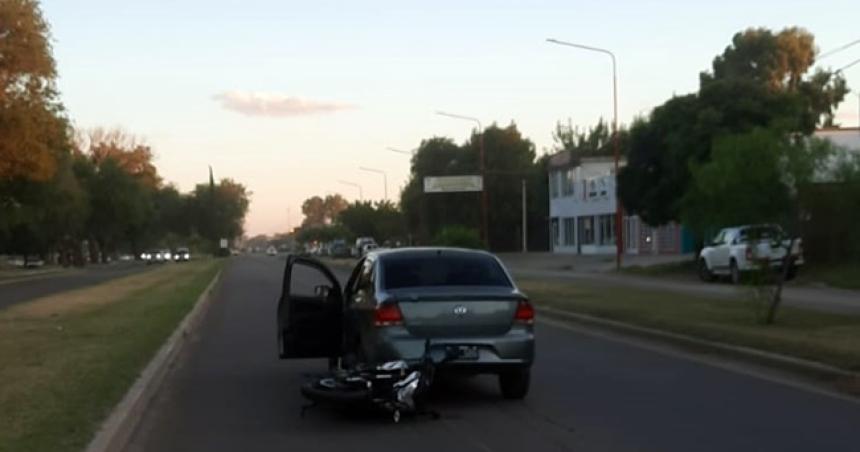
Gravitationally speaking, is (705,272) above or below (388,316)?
above

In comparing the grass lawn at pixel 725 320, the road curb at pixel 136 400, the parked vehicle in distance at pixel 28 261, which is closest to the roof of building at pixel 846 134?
the grass lawn at pixel 725 320

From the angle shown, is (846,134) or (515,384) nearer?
(515,384)

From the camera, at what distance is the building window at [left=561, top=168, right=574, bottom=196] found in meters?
86.8

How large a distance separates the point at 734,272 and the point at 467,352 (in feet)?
88.2

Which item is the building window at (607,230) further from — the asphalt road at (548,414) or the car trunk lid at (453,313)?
the car trunk lid at (453,313)

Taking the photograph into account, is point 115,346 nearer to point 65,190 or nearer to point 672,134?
point 672,134

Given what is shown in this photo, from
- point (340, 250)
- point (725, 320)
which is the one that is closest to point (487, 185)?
point (340, 250)

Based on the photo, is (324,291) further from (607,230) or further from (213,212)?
(213,212)

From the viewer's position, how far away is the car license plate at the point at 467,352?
13.9 meters

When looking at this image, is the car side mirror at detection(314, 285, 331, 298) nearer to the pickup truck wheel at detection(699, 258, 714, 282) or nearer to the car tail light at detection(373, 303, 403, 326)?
the car tail light at detection(373, 303, 403, 326)

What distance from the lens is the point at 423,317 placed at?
14.0 meters

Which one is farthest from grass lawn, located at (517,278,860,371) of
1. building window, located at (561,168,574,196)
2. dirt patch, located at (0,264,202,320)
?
building window, located at (561,168,574,196)

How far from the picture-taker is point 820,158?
24.1m

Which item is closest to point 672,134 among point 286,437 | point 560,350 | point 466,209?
point 560,350
